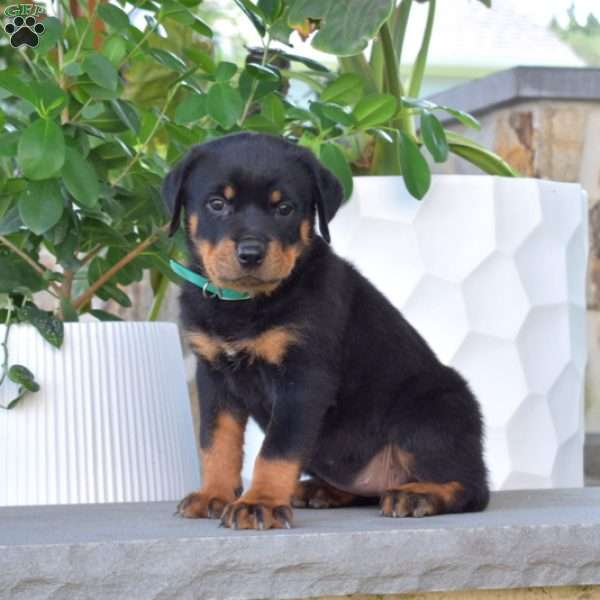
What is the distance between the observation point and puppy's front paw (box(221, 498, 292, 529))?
169 centimetres

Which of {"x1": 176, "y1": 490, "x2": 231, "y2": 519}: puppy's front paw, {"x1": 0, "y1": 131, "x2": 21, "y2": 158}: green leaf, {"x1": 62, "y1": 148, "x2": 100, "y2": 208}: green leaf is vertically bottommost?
{"x1": 176, "y1": 490, "x2": 231, "y2": 519}: puppy's front paw

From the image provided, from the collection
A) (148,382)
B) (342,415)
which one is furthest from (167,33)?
(342,415)

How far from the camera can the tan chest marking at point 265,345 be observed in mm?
1899

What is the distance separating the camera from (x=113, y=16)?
2.47 m

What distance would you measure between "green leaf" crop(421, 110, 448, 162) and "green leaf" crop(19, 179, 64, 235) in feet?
2.60

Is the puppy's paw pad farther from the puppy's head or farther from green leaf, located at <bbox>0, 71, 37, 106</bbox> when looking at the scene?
green leaf, located at <bbox>0, 71, 37, 106</bbox>

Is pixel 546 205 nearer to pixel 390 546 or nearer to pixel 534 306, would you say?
pixel 534 306

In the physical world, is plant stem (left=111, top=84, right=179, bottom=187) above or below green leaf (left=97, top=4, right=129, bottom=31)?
below

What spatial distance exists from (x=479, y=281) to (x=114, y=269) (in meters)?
0.82

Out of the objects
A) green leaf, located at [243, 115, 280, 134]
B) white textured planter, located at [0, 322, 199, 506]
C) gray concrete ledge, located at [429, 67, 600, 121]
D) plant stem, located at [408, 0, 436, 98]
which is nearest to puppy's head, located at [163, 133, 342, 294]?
white textured planter, located at [0, 322, 199, 506]

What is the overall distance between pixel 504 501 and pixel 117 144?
43.3 inches

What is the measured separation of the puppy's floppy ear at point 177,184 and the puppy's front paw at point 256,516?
1.73 feet

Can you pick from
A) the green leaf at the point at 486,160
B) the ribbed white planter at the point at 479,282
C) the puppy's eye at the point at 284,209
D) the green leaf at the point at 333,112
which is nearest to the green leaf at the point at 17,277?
the ribbed white planter at the point at 479,282
